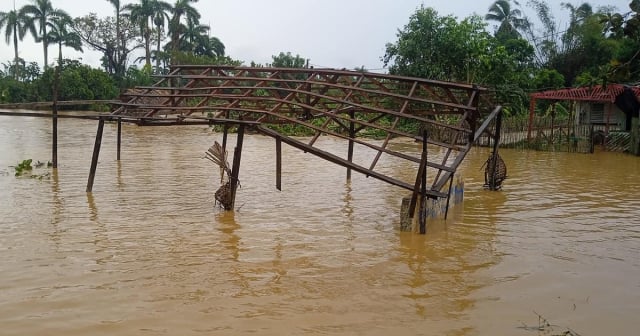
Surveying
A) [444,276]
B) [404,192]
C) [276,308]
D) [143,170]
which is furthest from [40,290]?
[143,170]

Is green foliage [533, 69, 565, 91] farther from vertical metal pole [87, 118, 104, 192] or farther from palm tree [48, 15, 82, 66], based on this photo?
palm tree [48, 15, 82, 66]

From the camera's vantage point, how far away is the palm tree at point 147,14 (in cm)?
5291

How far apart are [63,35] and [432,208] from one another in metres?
53.4

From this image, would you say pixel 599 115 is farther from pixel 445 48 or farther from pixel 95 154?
pixel 95 154

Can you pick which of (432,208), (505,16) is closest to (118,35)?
(505,16)

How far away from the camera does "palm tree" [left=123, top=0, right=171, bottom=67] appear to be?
5291 centimetres

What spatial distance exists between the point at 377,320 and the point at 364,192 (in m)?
6.84

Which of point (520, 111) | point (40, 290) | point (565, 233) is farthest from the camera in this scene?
point (520, 111)

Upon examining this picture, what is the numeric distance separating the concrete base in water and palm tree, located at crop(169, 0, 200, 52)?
48.0 metres

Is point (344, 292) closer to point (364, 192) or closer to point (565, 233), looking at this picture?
point (565, 233)

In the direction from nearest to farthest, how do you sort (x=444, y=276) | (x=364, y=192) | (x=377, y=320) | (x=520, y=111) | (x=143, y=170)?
(x=377, y=320), (x=444, y=276), (x=364, y=192), (x=143, y=170), (x=520, y=111)

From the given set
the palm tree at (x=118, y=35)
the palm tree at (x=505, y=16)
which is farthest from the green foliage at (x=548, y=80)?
the palm tree at (x=118, y=35)

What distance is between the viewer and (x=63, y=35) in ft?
178

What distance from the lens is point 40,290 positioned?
573 centimetres
